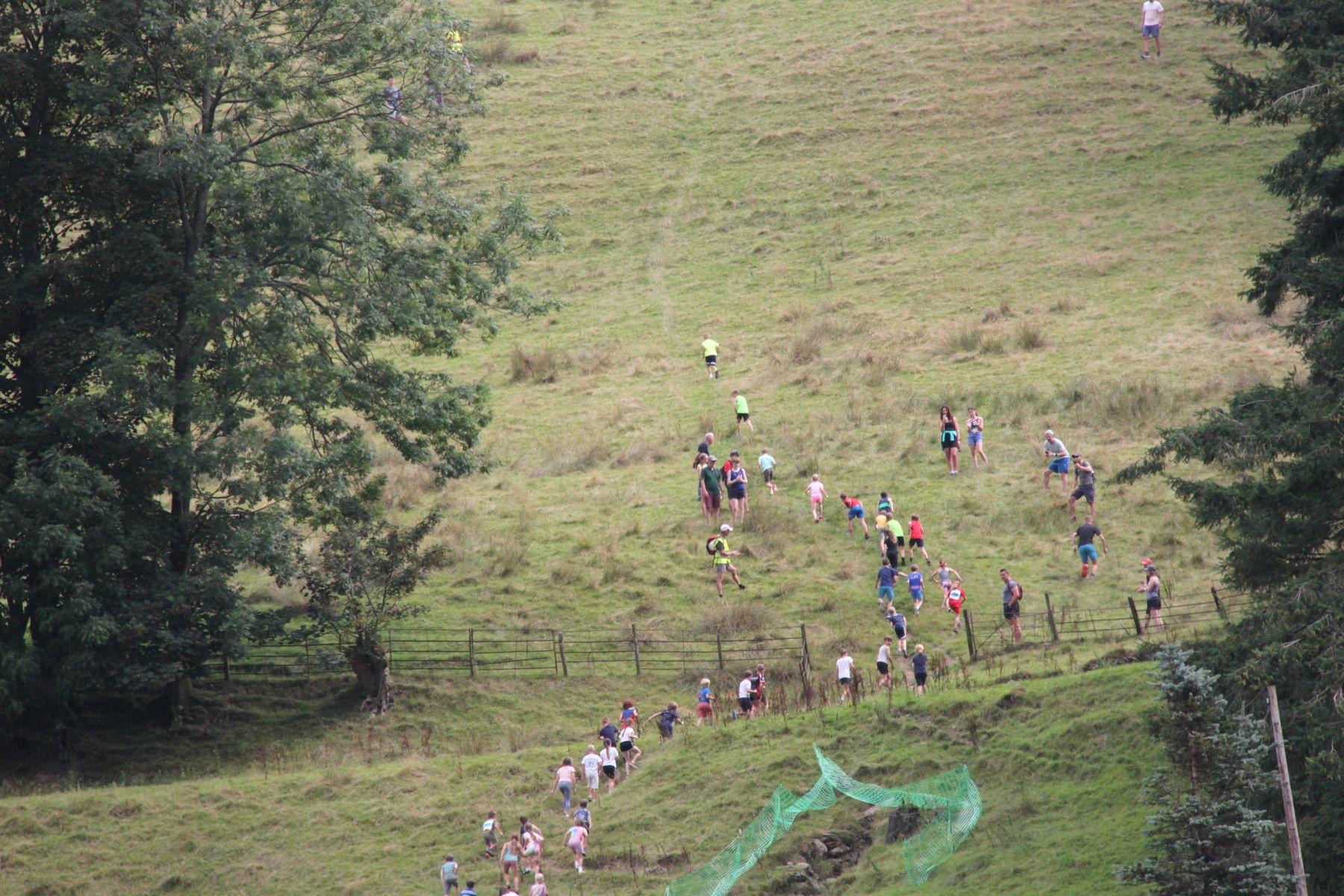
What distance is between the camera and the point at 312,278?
28.3 meters

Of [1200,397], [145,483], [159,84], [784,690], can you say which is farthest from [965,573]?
[159,84]

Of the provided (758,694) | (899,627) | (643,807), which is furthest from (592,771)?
(899,627)

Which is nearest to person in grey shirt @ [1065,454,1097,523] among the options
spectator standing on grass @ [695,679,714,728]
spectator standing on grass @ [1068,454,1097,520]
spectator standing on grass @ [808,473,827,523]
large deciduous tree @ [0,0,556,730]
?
spectator standing on grass @ [1068,454,1097,520]

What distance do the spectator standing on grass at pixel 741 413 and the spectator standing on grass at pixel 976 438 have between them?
617 centimetres

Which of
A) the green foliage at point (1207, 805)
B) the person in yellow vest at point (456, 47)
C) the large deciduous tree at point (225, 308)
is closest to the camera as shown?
the green foliage at point (1207, 805)

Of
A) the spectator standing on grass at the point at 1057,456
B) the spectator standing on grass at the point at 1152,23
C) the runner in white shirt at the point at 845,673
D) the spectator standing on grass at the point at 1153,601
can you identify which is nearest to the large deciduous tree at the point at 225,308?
the runner in white shirt at the point at 845,673

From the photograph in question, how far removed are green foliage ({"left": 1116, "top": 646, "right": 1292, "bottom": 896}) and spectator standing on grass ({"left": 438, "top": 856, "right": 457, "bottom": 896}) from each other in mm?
10490

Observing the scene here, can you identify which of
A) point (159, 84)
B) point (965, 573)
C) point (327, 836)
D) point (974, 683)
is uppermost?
point (159, 84)

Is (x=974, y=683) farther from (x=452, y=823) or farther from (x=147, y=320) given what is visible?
(x=147, y=320)

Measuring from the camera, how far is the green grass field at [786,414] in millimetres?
22344

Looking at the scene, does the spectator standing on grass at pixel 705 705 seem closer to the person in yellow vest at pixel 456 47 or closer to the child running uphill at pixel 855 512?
the child running uphill at pixel 855 512

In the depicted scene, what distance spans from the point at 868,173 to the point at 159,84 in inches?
1478

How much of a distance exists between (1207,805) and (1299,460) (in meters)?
4.15

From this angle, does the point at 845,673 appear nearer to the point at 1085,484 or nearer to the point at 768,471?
the point at 1085,484
